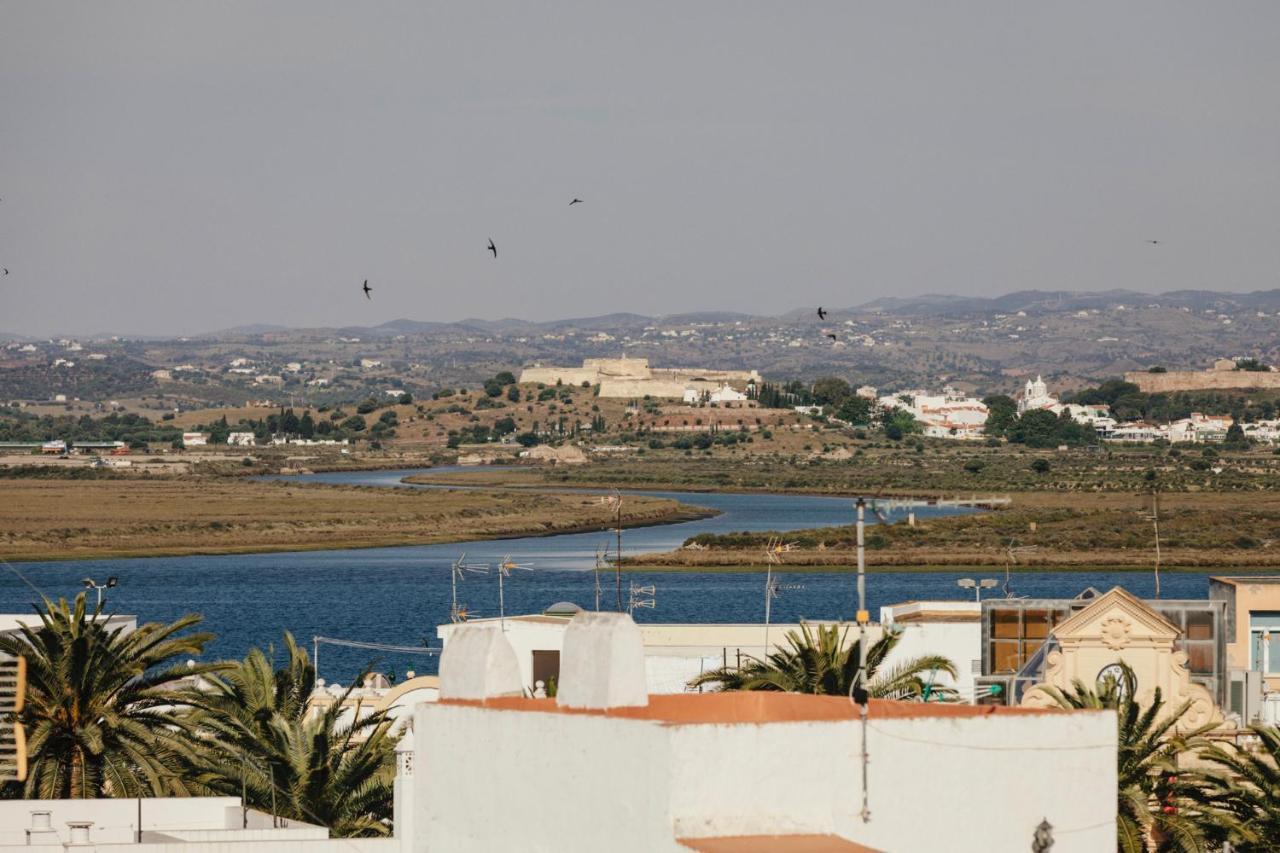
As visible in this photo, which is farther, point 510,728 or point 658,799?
point 510,728

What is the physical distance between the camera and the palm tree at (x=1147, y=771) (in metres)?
19.8

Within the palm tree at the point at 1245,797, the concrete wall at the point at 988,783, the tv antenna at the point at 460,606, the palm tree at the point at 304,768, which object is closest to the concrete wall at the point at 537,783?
the concrete wall at the point at 988,783

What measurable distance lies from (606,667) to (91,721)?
12.3 metres

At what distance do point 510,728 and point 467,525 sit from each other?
124m

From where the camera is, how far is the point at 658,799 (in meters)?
11.9

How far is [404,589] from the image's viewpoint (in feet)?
304

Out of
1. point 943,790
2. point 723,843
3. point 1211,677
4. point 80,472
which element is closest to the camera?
point 723,843

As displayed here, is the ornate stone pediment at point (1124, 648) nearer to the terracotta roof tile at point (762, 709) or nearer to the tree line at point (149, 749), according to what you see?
the tree line at point (149, 749)

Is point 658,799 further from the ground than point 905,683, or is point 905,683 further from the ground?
point 658,799

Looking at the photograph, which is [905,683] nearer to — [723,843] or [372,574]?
[723,843]

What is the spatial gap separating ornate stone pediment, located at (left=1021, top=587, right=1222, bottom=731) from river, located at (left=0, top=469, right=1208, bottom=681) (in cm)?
3271

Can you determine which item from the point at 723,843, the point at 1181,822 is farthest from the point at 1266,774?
the point at 723,843

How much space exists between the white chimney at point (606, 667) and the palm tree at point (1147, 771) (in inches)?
281

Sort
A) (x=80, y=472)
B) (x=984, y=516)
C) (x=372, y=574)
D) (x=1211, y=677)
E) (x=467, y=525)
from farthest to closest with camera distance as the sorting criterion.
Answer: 1. (x=80, y=472)
2. (x=467, y=525)
3. (x=984, y=516)
4. (x=372, y=574)
5. (x=1211, y=677)
